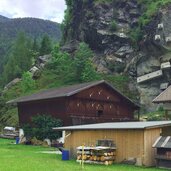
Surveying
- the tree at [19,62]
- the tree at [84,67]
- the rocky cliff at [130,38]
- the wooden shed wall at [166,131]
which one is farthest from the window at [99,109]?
the tree at [19,62]

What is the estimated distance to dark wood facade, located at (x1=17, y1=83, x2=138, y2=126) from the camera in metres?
47.0

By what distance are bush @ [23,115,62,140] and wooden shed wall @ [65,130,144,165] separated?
14.8m

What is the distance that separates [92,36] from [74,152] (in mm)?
47935

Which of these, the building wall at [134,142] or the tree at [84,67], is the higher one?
the tree at [84,67]

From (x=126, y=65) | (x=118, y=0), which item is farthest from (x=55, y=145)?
(x=118, y=0)

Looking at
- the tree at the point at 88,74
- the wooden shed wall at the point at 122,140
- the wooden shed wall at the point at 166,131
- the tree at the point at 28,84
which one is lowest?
the wooden shed wall at the point at 122,140

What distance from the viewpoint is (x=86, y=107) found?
4869 cm

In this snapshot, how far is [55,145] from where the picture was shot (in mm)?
44594

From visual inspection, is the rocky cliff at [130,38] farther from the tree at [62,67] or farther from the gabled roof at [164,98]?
the gabled roof at [164,98]

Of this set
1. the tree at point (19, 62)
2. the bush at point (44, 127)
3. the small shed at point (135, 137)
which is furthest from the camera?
the tree at point (19, 62)

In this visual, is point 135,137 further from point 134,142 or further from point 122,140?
point 122,140

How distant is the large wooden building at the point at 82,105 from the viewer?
46906 mm

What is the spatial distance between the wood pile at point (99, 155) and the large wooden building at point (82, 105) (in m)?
17.6

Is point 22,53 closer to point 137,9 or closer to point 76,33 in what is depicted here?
point 76,33
